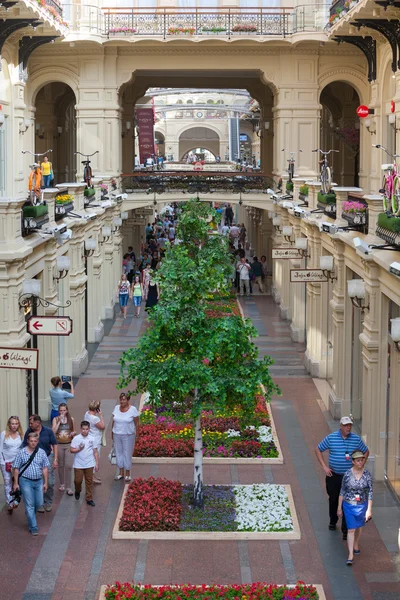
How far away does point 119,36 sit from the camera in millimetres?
36375

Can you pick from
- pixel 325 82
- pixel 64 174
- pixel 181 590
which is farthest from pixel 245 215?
pixel 181 590

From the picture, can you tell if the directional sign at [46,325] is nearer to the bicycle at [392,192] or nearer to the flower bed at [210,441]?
the flower bed at [210,441]

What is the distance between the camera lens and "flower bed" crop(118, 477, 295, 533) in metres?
14.4

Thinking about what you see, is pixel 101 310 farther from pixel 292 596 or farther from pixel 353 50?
pixel 292 596

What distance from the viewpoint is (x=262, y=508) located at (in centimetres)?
1504

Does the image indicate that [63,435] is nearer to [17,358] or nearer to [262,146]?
[17,358]

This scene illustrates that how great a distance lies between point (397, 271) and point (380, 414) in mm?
4135

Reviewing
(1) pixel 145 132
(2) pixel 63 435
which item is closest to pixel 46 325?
(2) pixel 63 435

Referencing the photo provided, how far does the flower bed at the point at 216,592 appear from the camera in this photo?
11.7 meters

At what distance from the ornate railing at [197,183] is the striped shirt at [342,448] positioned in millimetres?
26486

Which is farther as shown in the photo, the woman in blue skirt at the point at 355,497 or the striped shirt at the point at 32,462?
the striped shirt at the point at 32,462

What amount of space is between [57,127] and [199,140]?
226 ft

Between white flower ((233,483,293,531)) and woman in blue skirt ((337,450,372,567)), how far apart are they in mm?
1423

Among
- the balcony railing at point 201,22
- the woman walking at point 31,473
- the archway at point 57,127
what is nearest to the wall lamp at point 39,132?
the archway at point 57,127
